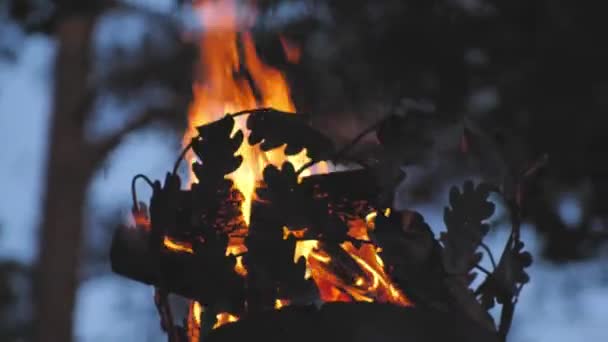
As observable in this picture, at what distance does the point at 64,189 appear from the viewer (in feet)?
25.0

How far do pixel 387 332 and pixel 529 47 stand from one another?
286 centimetres

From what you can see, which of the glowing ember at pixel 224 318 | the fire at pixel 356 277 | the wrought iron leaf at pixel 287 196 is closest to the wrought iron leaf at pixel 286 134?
the wrought iron leaf at pixel 287 196

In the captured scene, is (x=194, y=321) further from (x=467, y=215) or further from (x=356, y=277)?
(x=467, y=215)

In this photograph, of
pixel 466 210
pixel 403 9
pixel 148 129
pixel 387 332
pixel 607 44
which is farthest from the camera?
pixel 148 129

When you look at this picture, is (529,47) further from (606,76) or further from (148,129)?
(148,129)

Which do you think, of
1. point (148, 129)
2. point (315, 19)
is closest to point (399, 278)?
point (315, 19)

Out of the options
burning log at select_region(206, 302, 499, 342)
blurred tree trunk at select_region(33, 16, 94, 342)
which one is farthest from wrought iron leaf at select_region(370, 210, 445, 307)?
blurred tree trunk at select_region(33, 16, 94, 342)

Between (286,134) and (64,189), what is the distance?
6.32 m

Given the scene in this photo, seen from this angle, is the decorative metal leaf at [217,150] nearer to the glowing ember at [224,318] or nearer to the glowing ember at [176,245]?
the glowing ember at [176,245]

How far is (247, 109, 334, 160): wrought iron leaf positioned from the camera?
153cm

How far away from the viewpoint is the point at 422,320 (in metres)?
1.48

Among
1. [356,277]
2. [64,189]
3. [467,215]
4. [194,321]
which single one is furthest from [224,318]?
[64,189]

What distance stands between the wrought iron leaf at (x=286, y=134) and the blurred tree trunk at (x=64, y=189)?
5.84 metres

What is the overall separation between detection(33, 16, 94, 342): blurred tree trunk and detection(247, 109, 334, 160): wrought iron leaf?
584 centimetres
